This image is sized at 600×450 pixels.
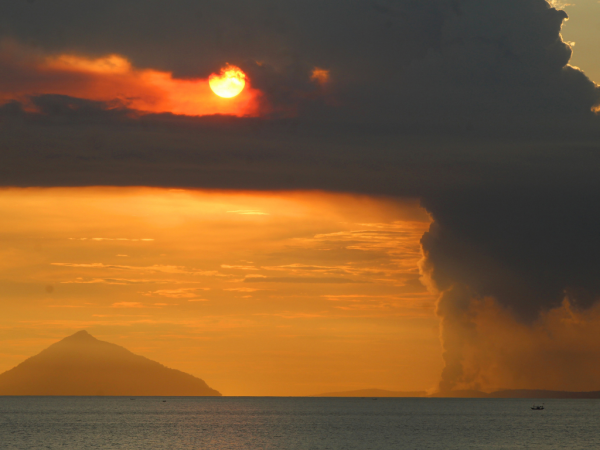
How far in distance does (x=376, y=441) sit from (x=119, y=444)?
62.5m

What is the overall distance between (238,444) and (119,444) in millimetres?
27557

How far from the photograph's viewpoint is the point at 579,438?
654ft

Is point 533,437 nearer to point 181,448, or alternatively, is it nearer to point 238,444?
point 238,444

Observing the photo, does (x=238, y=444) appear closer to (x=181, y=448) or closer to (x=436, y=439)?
(x=181, y=448)

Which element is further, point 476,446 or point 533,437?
point 533,437

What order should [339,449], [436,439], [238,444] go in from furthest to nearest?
[436,439] → [238,444] → [339,449]

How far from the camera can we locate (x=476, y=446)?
170500 millimetres

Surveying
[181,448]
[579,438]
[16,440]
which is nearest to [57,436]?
[16,440]

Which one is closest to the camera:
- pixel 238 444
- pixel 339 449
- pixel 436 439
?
pixel 339 449

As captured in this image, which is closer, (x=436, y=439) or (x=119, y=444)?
(x=119, y=444)

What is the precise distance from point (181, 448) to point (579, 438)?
108m

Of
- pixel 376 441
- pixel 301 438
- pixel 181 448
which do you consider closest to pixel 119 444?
→ pixel 181 448

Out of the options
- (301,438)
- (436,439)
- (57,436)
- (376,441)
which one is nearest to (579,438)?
(436,439)

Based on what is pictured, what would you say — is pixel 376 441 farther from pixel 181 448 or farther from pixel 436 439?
pixel 181 448
